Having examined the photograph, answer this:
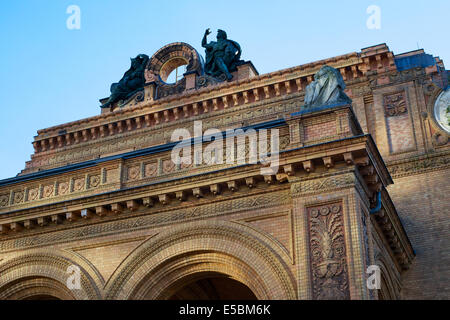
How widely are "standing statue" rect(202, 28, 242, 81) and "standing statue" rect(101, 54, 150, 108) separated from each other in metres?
3.34

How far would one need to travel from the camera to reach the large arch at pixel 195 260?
634 inches

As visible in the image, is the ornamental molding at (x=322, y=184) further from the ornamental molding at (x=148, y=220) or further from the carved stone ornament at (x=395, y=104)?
the carved stone ornament at (x=395, y=104)

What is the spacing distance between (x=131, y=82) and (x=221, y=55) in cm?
466

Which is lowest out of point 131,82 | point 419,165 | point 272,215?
point 272,215

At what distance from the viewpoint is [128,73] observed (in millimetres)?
32531

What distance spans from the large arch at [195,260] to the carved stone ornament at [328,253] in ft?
3.19

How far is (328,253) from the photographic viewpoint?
15.1m

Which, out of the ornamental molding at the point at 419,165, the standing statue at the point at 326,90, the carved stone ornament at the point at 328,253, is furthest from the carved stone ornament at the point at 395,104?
the carved stone ornament at the point at 328,253

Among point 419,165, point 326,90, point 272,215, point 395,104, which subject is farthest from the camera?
point 395,104

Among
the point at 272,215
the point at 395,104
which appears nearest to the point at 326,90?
the point at 272,215

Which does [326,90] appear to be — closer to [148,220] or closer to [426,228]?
[148,220]

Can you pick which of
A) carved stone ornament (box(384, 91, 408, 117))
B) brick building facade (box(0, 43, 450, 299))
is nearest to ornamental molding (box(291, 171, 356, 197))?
brick building facade (box(0, 43, 450, 299))

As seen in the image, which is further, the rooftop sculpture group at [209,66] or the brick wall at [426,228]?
the rooftop sculpture group at [209,66]
